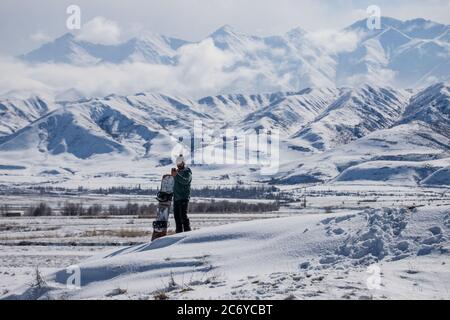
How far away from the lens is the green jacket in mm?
18188

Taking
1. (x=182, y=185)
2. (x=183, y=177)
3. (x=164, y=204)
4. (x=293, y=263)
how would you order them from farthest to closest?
1. (x=164, y=204)
2. (x=182, y=185)
3. (x=183, y=177)
4. (x=293, y=263)

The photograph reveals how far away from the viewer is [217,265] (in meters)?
13.7

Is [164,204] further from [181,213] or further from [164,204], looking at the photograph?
[181,213]

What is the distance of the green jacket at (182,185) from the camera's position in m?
18.2

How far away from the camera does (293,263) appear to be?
13.1m

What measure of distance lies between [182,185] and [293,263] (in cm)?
615

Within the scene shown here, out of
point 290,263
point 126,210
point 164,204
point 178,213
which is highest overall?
point 164,204

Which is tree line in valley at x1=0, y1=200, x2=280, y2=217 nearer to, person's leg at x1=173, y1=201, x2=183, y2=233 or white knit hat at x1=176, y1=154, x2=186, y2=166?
person's leg at x1=173, y1=201, x2=183, y2=233

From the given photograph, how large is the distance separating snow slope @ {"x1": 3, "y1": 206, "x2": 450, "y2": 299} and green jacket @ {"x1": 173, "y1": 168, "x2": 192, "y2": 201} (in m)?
2.30

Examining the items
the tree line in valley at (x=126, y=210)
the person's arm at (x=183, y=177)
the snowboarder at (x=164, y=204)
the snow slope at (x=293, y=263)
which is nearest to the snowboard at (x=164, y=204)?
the snowboarder at (x=164, y=204)

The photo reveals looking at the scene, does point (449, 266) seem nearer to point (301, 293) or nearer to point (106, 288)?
point (301, 293)

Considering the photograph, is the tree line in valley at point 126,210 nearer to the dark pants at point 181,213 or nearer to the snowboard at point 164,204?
the snowboard at point 164,204

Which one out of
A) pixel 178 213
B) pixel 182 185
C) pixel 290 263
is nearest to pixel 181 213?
pixel 178 213
